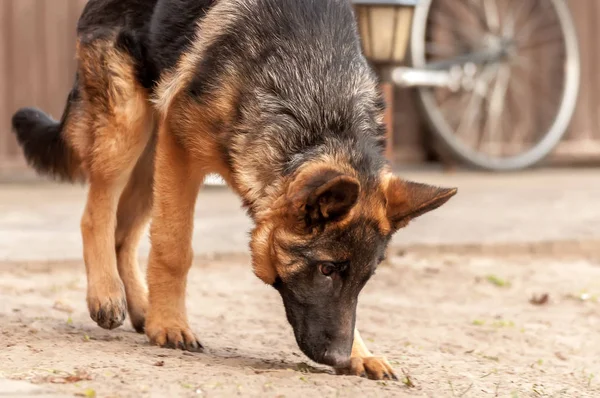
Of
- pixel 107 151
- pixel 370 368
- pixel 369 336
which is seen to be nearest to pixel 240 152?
pixel 107 151

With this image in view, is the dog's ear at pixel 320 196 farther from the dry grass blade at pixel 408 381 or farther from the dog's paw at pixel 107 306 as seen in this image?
the dog's paw at pixel 107 306

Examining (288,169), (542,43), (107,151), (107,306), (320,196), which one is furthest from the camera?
(542,43)

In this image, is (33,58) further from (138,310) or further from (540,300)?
(540,300)

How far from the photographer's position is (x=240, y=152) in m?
4.41

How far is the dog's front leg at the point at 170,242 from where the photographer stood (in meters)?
4.67

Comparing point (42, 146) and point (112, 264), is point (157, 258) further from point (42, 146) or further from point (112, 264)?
point (42, 146)

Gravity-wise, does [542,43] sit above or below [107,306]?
above

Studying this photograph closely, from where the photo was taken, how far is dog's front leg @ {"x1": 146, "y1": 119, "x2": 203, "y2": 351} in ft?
15.3

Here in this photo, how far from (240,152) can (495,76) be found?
23.6 feet

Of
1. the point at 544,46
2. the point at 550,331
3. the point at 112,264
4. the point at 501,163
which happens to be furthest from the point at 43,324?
the point at 544,46

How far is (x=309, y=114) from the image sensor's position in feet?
14.3

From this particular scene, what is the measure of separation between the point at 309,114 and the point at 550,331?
2.17 m

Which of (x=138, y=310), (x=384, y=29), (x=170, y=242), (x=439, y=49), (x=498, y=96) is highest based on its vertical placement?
(x=384, y=29)

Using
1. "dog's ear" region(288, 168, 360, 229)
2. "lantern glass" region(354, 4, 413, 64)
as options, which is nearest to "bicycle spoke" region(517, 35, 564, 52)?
"lantern glass" region(354, 4, 413, 64)
